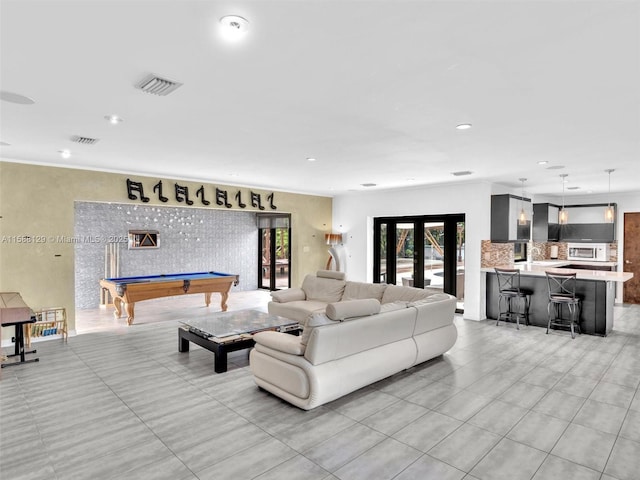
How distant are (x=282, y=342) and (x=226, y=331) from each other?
53.6 inches

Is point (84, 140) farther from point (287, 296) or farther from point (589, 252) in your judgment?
point (589, 252)

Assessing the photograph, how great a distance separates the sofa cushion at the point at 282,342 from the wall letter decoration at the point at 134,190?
414cm

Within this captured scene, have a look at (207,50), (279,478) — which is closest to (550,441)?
(279,478)

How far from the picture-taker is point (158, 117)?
11.6 feet

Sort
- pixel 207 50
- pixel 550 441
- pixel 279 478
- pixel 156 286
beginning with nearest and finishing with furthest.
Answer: pixel 207 50 → pixel 279 478 → pixel 550 441 → pixel 156 286

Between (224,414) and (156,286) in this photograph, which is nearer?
(224,414)

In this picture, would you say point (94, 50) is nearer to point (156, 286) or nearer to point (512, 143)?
point (512, 143)

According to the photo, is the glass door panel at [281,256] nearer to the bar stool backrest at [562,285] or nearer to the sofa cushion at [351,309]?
the bar stool backrest at [562,285]

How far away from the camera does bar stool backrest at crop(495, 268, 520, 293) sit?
22.1ft

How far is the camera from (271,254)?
11.2m

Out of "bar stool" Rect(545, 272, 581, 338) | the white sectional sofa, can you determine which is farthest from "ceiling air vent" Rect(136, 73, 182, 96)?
"bar stool" Rect(545, 272, 581, 338)

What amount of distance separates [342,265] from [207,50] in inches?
318

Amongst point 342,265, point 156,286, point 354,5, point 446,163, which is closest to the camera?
point 354,5

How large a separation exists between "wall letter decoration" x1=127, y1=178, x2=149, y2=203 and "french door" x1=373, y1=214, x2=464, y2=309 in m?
5.27
